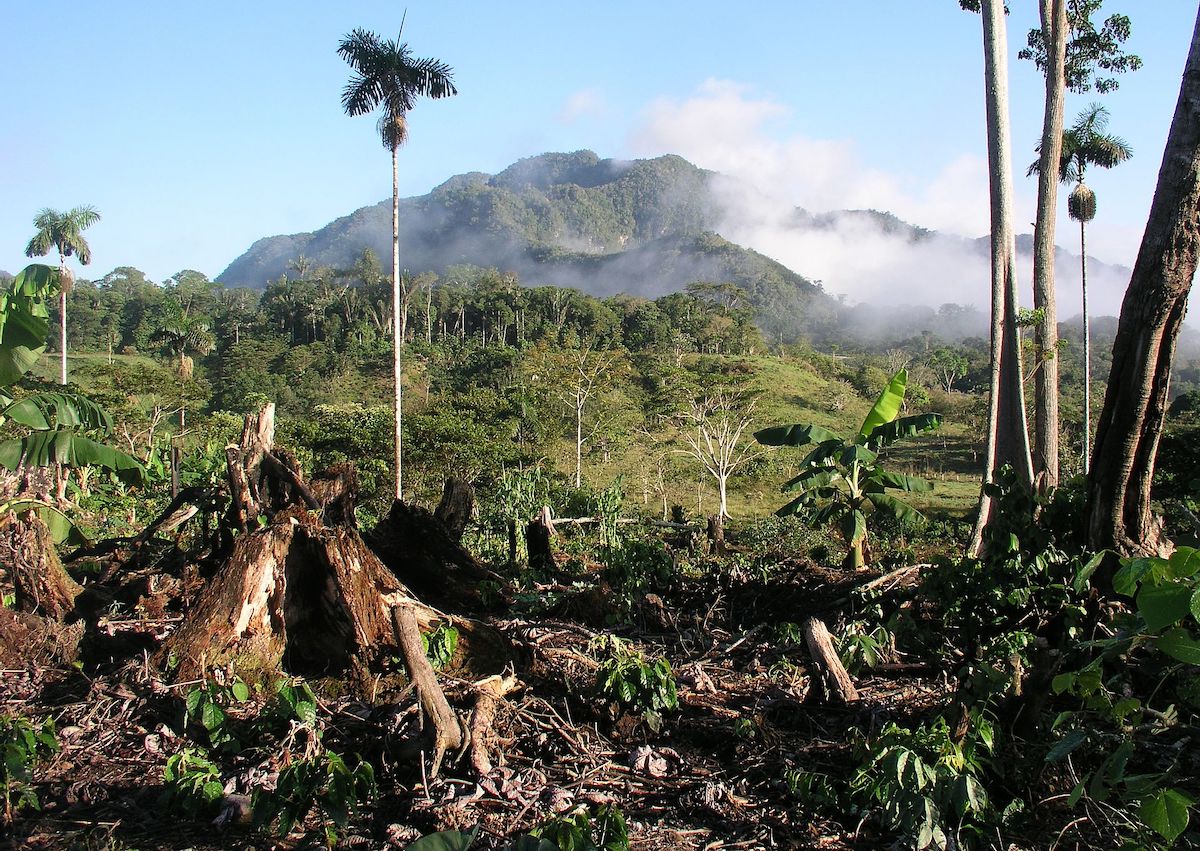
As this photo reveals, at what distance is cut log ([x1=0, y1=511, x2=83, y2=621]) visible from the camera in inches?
195

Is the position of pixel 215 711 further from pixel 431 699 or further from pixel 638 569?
pixel 638 569

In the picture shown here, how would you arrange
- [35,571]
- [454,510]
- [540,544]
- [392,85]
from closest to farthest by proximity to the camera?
[35,571], [454,510], [540,544], [392,85]

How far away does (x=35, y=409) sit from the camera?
571cm

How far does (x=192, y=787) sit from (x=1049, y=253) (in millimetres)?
10919

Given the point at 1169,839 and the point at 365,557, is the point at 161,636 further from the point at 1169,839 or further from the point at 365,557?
the point at 1169,839

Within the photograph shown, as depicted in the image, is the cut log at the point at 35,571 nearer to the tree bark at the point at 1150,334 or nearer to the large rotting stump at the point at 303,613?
the large rotting stump at the point at 303,613

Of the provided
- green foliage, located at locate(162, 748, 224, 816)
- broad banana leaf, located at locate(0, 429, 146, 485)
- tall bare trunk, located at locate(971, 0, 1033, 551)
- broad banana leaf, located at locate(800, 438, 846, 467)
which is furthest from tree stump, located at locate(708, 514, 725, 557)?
green foliage, located at locate(162, 748, 224, 816)

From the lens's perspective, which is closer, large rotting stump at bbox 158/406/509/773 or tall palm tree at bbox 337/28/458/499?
large rotting stump at bbox 158/406/509/773

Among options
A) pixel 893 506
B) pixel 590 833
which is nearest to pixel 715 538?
pixel 893 506

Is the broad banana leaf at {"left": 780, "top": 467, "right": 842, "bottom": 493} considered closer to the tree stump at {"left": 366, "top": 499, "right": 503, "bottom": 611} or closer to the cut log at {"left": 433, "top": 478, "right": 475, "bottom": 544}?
the cut log at {"left": 433, "top": 478, "right": 475, "bottom": 544}

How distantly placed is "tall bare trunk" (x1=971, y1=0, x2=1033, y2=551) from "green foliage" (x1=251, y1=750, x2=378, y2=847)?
25.5 ft

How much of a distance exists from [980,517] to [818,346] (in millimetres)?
101106

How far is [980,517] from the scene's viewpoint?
8445 millimetres

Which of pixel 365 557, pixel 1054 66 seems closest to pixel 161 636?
pixel 365 557
